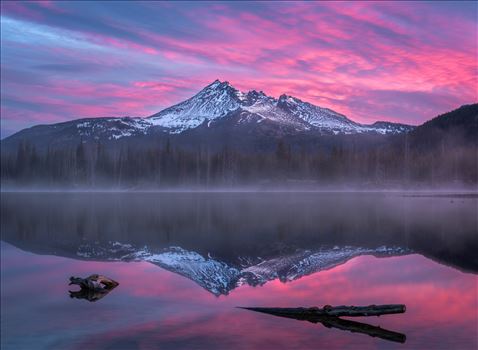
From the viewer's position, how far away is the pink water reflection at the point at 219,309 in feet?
59.5

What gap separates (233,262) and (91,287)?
11.3 meters

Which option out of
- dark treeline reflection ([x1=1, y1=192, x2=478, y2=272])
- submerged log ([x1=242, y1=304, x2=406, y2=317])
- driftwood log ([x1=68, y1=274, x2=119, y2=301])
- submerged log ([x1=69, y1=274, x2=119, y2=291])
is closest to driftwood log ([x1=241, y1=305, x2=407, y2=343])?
submerged log ([x1=242, y1=304, x2=406, y2=317])

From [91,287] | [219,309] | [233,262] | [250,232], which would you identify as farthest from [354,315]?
[250,232]

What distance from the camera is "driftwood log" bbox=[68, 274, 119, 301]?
25.0 metres

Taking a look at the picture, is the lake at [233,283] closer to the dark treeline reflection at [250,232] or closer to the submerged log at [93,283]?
the dark treeline reflection at [250,232]

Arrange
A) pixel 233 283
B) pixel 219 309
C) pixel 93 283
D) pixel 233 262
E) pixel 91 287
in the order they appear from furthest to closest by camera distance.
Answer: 1. pixel 233 262
2. pixel 233 283
3. pixel 93 283
4. pixel 91 287
5. pixel 219 309

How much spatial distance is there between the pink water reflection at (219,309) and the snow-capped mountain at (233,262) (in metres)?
1.04

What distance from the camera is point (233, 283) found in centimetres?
2809

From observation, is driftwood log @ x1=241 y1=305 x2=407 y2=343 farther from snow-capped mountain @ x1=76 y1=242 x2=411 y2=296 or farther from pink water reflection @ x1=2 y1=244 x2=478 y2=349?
snow-capped mountain @ x1=76 y1=242 x2=411 y2=296

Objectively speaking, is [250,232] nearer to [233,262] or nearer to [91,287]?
[233,262]

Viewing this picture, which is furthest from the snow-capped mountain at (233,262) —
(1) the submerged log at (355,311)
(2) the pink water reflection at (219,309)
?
(1) the submerged log at (355,311)

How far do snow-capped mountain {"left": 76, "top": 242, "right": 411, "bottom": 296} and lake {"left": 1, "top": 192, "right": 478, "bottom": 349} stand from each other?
3.0 inches

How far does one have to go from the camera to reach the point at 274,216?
69250 mm

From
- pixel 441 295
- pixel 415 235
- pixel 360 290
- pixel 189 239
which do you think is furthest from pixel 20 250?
pixel 415 235
